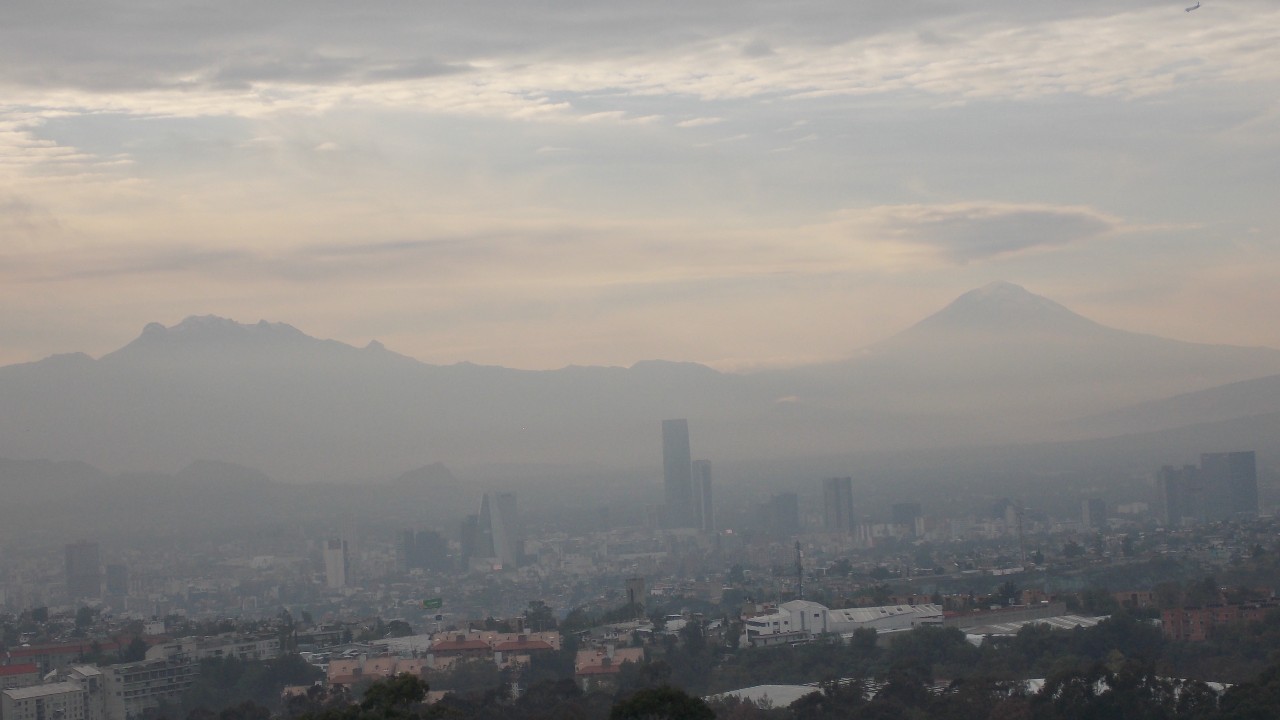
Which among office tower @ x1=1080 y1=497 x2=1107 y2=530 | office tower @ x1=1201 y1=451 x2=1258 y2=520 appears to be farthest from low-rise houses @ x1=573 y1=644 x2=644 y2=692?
office tower @ x1=1201 y1=451 x2=1258 y2=520

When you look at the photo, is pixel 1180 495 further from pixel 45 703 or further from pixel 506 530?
pixel 45 703

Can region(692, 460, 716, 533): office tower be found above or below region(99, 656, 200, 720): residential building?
above

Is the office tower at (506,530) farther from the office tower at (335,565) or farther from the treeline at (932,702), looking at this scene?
the treeline at (932,702)

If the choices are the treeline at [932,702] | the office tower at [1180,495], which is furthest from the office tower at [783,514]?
Result: the treeline at [932,702]

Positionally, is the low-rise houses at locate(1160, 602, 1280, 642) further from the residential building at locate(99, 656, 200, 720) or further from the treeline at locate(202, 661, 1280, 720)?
the residential building at locate(99, 656, 200, 720)

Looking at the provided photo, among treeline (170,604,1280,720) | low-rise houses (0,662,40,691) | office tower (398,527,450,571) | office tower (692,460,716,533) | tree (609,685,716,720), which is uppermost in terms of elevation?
office tower (692,460,716,533)
